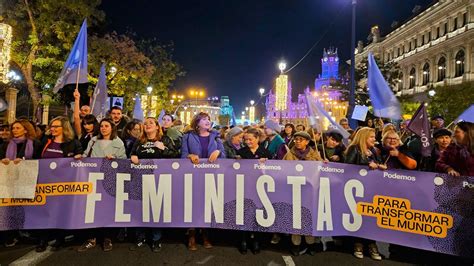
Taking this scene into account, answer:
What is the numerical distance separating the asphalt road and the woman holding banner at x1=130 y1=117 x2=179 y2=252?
0.54 feet

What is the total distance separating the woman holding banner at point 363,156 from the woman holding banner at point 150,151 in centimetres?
280

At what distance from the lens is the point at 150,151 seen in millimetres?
5820

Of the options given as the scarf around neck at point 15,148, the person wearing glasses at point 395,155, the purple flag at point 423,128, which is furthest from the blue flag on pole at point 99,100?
the purple flag at point 423,128

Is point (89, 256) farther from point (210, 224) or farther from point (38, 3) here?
point (38, 3)

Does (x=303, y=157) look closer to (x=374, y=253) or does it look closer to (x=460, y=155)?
(x=374, y=253)

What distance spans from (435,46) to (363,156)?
54.8 m

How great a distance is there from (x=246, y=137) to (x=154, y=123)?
1516 millimetres

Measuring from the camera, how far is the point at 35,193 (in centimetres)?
561

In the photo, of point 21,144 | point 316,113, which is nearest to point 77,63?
point 21,144

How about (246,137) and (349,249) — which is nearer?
(349,249)

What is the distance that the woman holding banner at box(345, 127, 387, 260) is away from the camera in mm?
5469

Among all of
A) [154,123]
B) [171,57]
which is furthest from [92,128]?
[171,57]

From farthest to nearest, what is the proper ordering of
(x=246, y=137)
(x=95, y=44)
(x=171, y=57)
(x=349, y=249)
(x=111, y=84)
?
1. (x=171, y=57)
2. (x=111, y=84)
3. (x=95, y=44)
4. (x=246, y=137)
5. (x=349, y=249)

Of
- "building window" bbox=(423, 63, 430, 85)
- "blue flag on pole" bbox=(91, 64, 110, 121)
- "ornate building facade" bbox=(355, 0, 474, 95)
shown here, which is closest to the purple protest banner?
"blue flag on pole" bbox=(91, 64, 110, 121)
